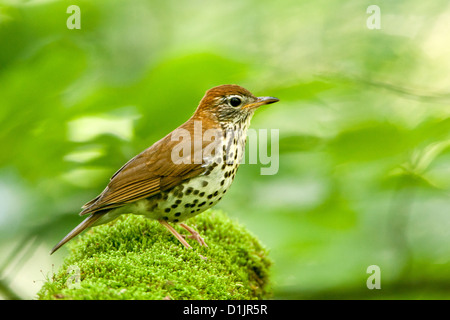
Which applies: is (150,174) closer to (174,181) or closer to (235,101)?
(174,181)

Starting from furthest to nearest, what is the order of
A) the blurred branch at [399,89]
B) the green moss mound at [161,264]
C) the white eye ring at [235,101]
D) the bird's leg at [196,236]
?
the white eye ring at [235,101]
the bird's leg at [196,236]
the blurred branch at [399,89]
the green moss mound at [161,264]

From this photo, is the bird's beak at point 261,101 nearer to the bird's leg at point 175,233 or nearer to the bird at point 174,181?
the bird at point 174,181

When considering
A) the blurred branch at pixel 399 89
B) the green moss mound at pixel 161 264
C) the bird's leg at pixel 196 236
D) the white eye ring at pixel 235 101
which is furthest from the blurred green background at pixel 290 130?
the bird's leg at pixel 196 236

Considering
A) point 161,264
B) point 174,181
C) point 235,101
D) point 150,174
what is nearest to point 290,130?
point 235,101

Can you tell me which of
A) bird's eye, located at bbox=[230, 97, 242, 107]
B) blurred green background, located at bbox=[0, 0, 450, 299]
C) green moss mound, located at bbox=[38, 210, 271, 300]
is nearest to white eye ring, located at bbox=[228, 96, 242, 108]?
bird's eye, located at bbox=[230, 97, 242, 107]

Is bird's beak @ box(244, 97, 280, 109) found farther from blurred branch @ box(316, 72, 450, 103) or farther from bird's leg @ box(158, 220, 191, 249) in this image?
bird's leg @ box(158, 220, 191, 249)

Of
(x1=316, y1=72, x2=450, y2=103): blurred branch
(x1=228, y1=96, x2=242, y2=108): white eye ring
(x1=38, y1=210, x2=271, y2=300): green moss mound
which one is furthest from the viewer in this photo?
(x1=228, y1=96, x2=242, y2=108): white eye ring
